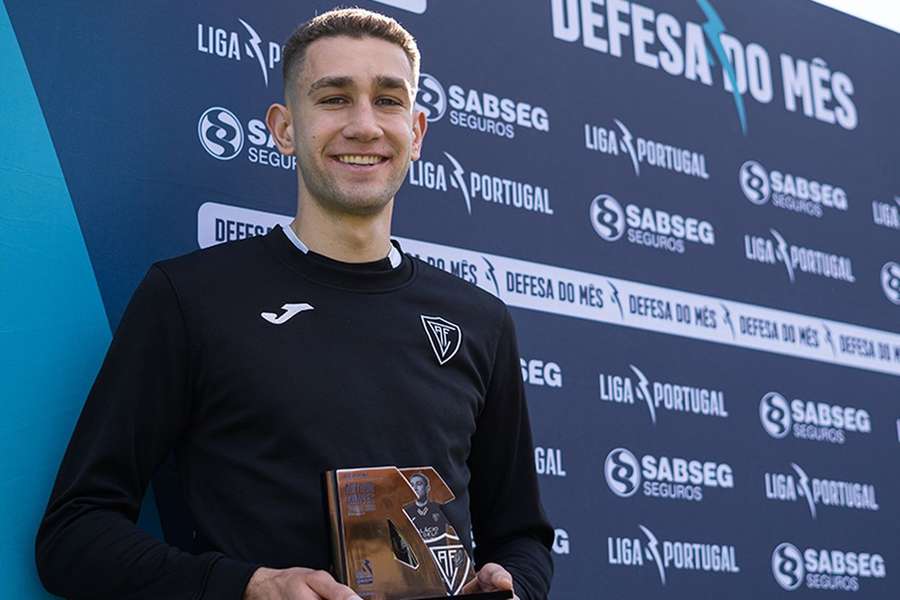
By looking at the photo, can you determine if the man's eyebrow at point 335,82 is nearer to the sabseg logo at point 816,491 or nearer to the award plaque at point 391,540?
the award plaque at point 391,540

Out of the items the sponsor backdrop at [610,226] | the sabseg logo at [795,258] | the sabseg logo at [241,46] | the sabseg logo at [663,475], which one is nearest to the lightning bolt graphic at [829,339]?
the sponsor backdrop at [610,226]

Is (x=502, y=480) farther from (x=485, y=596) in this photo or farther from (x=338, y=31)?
(x=338, y=31)

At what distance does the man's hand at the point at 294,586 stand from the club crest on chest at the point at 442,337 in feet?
1.56

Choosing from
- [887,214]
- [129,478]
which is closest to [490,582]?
[129,478]

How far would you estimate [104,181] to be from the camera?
1964 mm

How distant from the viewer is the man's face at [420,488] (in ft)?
5.35

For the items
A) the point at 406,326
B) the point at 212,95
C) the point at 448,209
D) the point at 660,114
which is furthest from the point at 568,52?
the point at 406,326

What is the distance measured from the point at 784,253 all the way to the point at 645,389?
2.04 ft

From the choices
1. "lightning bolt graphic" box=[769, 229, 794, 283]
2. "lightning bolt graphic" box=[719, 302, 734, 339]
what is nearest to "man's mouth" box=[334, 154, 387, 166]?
"lightning bolt graphic" box=[719, 302, 734, 339]

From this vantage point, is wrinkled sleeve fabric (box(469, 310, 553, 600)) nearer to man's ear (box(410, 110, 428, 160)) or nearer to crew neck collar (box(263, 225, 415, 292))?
crew neck collar (box(263, 225, 415, 292))

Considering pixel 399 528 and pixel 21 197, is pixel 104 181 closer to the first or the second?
pixel 21 197

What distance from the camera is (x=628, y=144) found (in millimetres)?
2844

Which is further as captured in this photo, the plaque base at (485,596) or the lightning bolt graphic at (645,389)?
the lightning bolt graphic at (645,389)

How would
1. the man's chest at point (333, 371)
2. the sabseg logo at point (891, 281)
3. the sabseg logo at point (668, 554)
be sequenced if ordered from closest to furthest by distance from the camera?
the man's chest at point (333, 371), the sabseg logo at point (668, 554), the sabseg logo at point (891, 281)
